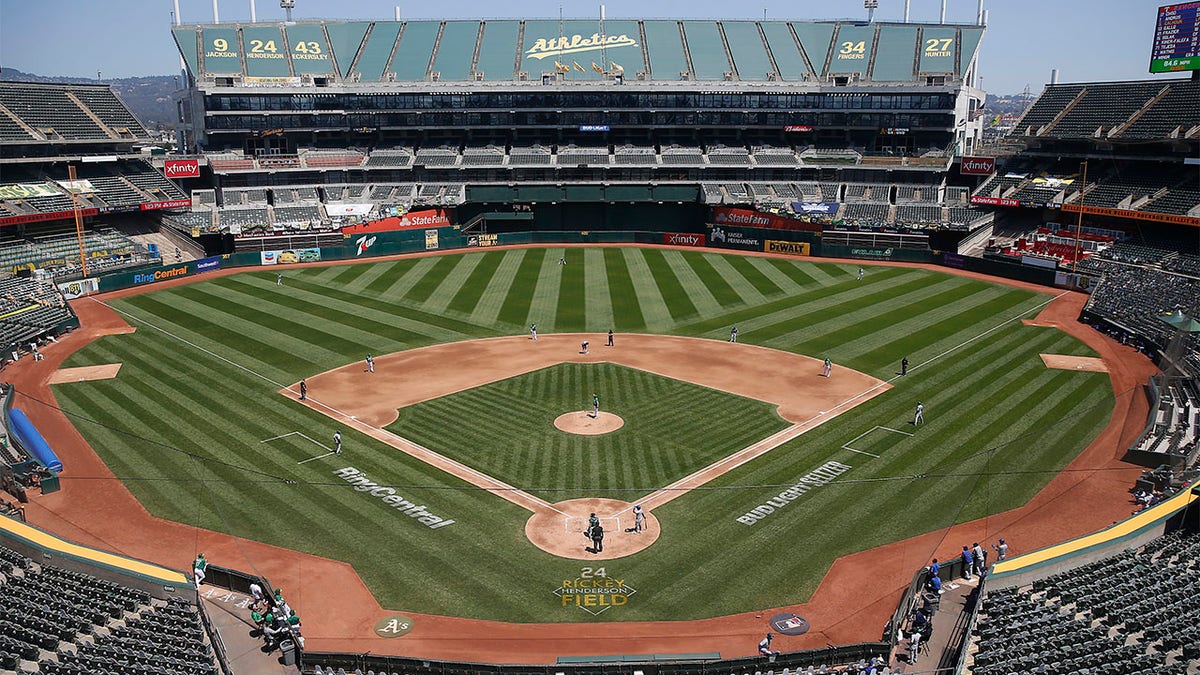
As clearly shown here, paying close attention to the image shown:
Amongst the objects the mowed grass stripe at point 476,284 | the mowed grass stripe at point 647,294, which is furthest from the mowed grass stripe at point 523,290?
the mowed grass stripe at point 647,294

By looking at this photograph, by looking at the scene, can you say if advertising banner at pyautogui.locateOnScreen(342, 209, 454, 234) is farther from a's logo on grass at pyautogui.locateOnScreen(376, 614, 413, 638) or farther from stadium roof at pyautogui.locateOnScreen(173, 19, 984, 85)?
a's logo on grass at pyautogui.locateOnScreen(376, 614, 413, 638)

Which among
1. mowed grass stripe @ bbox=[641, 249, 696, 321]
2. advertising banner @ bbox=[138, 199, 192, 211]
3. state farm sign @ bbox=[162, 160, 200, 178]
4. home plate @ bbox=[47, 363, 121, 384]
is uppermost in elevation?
state farm sign @ bbox=[162, 160, 200, 178]

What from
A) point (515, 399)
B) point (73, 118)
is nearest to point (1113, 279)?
point (515, 399)

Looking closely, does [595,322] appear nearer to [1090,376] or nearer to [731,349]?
[731,349]

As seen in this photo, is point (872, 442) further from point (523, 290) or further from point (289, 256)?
point (289, 256)

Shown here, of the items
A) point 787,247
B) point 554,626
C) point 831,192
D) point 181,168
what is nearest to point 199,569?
point 554,626

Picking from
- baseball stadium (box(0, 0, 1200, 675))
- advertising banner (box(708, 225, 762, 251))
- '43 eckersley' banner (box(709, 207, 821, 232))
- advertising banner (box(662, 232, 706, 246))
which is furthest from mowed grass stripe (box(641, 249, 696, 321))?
'43 eckersley' banner (box(709, 207, 821, 232))

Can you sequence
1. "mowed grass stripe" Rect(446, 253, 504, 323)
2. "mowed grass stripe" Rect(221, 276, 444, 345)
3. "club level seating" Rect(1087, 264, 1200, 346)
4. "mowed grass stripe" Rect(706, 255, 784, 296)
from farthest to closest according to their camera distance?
1. "mowed grass stripe" Rect(706, 255, 784, 296)
2. "mowed grass stripe" Rect(446, 253, 504, 323)
3. "mowed grass stripe" Rect(221, 276, 444, 345)
4. "club level seating" Rect(1087, 264, 1200, 346)
